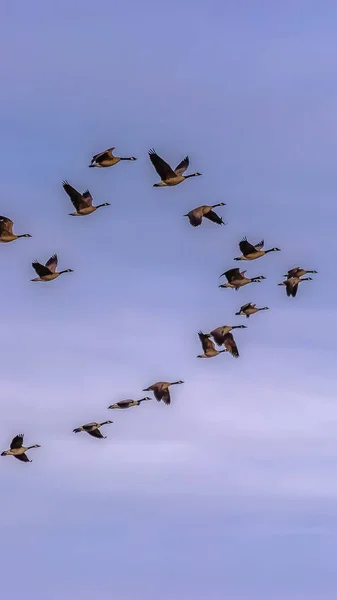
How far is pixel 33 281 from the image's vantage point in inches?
3322

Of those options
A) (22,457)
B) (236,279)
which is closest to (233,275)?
(236,279)

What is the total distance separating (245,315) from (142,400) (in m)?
5.97

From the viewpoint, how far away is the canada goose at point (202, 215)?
3137 inches

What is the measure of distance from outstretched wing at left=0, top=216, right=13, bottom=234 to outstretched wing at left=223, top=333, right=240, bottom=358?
9.11 m

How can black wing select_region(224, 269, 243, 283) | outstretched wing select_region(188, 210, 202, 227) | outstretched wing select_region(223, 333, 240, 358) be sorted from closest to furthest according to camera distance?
outstretched wing select_region(188, 210, 202, 227) → outstretched wing select_region(223, 333, 240, 358) → black wing select_region(224, 269, 243, 283)

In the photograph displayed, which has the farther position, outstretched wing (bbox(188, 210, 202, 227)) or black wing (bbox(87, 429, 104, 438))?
black wing (bbox(87, 429, 104, 438))

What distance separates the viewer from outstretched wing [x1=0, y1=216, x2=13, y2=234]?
83938 millimetres

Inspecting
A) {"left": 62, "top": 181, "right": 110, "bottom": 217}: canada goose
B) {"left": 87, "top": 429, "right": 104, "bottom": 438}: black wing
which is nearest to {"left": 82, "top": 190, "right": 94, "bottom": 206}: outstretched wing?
{"left": 62, "top": 181, "right": 110, "bottom": 217}: canada goose

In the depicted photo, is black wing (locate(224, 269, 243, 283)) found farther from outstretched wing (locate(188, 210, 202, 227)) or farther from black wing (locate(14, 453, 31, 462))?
black wing (locate(14, 453, 31, 462))

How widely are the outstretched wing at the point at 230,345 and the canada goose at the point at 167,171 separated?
7417 millimetres

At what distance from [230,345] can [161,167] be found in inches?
352

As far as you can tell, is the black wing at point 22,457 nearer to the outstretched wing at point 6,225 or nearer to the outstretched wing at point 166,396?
the outstretched wing at point 166,396

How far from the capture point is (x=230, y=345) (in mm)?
85938

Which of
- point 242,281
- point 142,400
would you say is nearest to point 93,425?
point 142,400
